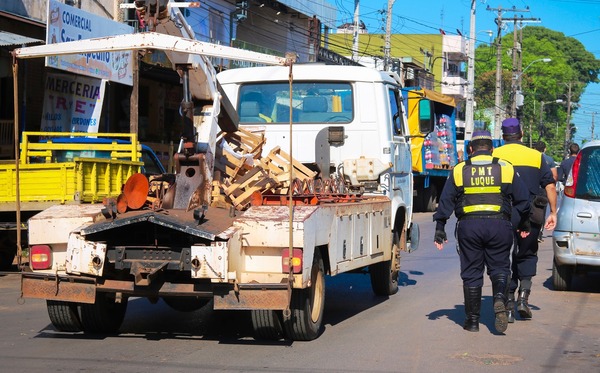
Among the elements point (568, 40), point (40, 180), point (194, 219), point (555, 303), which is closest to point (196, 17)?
point (40, 180)

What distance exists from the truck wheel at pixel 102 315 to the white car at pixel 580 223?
568cm

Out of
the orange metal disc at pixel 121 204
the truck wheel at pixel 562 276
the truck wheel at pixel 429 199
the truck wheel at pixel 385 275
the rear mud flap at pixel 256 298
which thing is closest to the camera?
the rear mud flap at pixel 256 298

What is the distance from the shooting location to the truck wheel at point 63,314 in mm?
8508

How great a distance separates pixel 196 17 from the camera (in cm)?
3231

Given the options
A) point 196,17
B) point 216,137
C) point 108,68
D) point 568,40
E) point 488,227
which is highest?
point 568,40

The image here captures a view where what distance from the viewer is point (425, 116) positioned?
12305 millimetres

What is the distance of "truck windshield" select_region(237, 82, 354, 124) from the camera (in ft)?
38.7

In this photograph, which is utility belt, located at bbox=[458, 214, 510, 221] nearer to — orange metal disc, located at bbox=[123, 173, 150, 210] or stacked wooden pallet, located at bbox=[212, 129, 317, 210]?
stacked wooden pallet, located at bbox=[212, 129, 317, 210]

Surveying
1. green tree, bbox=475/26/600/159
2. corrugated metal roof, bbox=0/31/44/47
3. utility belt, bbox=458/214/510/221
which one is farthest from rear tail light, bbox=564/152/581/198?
green tree, bbox=475/26/600/159

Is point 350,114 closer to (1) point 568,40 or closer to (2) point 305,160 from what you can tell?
(2) point 305,160

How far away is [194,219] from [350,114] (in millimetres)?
4294

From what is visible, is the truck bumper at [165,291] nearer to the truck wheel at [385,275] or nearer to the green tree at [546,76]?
the truck wheel at [385,275]

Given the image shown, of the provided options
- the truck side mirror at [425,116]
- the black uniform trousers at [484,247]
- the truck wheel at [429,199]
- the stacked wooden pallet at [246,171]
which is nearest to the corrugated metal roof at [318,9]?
the truck wheel at [429,199]

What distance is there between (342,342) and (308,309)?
0.45 m
